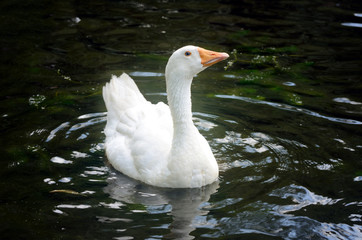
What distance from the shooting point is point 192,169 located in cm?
616

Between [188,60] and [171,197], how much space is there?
5.30 ft

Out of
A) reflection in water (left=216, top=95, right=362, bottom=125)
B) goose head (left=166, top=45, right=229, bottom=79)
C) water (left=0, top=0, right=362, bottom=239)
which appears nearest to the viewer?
water (left=0, top=0, right=362, bottom=239)

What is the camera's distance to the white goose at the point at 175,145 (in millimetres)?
6109

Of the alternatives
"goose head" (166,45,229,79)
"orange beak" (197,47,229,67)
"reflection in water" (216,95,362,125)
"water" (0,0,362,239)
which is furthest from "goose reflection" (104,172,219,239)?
"reflection in water" (216,95,362,125)

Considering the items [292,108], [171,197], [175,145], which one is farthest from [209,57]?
[292,108]

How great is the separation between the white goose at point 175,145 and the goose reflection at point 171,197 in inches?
3.4

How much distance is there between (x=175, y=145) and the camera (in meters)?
6.21

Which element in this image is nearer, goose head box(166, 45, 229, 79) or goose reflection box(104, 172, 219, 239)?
goose reflection box(104, 172, 219, 239)

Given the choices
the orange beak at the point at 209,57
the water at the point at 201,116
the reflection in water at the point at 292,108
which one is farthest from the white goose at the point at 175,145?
the reflection in water at the point at 292,108

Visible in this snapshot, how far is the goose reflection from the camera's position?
5535 mm

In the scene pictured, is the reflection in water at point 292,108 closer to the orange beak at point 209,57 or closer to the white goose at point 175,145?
the white goose at point 175,145

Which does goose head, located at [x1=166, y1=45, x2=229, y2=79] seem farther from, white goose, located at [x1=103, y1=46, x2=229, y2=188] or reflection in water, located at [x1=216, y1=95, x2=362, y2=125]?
reflection in water, located at [x1=216, y1=95, x2=362, y2=125]

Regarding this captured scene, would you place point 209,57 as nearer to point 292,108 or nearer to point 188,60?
point 188,60

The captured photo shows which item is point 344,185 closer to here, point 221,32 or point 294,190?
point 294,190
